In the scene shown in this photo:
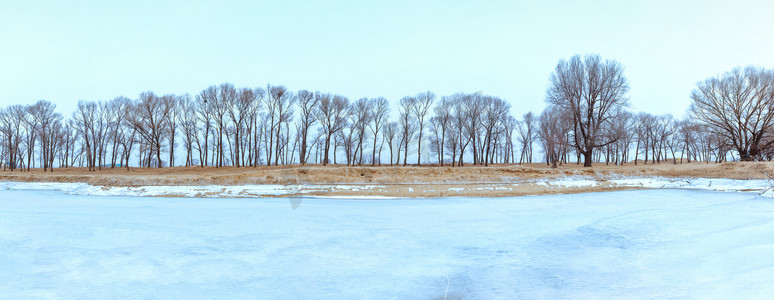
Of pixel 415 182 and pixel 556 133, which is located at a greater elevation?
pixel 556 133

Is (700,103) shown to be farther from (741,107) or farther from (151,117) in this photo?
(151,117)

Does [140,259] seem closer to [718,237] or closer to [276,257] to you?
[276,257]

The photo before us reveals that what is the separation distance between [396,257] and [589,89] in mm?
31733

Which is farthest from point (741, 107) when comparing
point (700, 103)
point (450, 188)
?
point (450, 188)

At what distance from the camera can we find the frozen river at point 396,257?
157 inches

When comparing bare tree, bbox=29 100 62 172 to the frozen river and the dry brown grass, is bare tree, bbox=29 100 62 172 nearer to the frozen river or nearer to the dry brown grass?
the dry brown grass

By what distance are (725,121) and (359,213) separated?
36.6 m

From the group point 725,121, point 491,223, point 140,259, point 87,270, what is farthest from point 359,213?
point 725,121

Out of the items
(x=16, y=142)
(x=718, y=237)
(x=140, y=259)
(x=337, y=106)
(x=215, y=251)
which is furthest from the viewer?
(x=16, y=142)

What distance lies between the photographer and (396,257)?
549 centimetres

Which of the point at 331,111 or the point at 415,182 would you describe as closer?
the point at 415,182

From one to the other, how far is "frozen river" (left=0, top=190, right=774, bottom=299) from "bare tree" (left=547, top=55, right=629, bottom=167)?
2388 centimetres

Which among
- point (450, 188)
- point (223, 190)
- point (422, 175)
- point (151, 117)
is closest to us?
point (450, 188)

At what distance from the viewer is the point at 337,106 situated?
157ft
